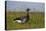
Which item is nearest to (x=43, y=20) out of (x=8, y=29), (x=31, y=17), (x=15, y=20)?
(x=31, y=17)

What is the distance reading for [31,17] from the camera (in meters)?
1.55

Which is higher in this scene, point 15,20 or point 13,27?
point 15,20

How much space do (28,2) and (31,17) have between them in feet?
0.99

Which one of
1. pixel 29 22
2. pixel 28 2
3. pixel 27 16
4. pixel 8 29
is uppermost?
pixel 28 2

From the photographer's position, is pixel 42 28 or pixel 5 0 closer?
pixel 5 0

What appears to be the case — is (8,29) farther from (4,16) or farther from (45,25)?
(45,25)

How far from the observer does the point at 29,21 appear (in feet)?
5.07

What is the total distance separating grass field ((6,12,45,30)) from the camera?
4.86 ft

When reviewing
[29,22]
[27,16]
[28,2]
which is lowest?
[29,22]

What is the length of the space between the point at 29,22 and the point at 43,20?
29cm

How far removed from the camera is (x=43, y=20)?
1.59 m

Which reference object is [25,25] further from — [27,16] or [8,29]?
[8,29]

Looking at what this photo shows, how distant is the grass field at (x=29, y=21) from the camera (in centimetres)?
148

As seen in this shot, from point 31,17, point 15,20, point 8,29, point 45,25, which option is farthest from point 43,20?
point 8,29
